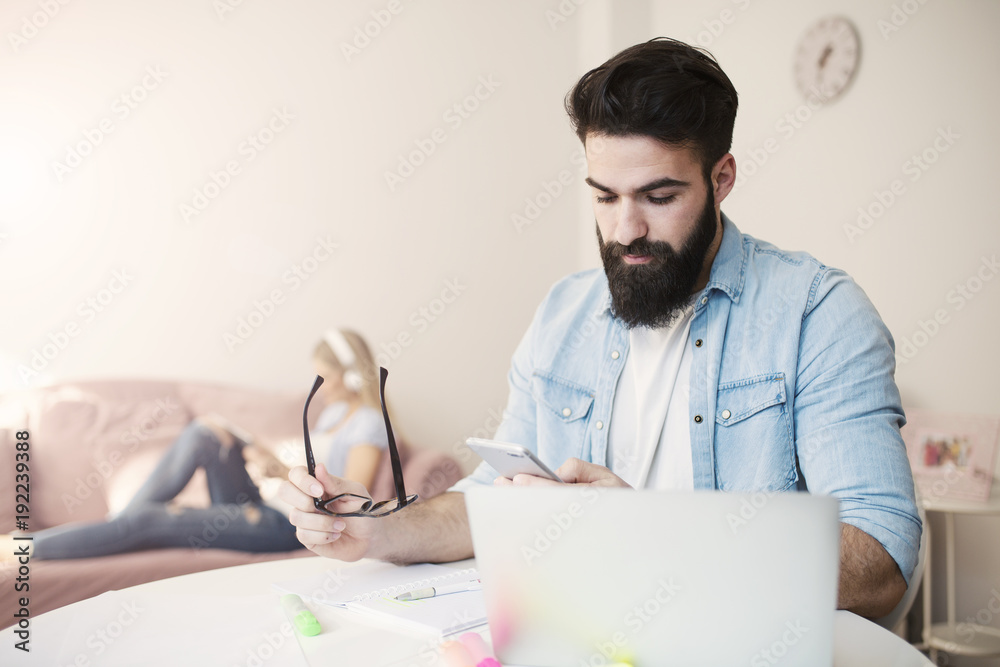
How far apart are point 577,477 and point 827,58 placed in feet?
6.56

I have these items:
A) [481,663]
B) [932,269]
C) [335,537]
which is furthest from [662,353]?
[932,269]

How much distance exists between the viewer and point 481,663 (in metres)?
0.66

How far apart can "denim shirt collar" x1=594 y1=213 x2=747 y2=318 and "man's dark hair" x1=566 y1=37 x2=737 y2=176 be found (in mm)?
130
